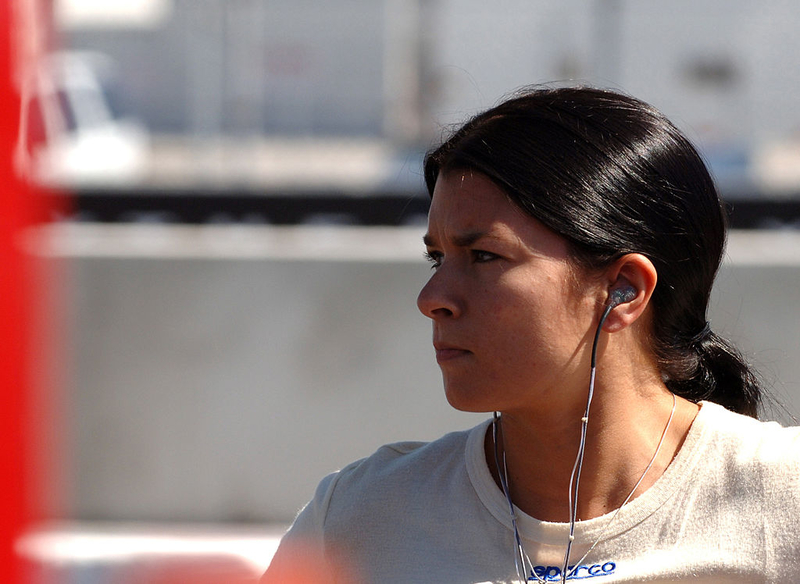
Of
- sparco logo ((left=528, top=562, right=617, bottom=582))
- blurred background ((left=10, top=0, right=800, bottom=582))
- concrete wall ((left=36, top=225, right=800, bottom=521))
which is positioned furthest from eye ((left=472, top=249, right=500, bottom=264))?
concrete wall ((left=36, top=225, right=800, bottom=521))

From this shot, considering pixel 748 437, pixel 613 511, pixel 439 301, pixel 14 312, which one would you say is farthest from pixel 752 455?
pixel 14 312

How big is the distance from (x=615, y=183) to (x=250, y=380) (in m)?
3.01

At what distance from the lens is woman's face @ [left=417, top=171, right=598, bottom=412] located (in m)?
1.83

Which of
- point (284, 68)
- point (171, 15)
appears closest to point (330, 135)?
point (284, 68)

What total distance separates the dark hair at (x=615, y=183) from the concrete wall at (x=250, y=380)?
267 cm

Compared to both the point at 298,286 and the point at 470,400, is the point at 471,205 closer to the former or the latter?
the point at 470,400

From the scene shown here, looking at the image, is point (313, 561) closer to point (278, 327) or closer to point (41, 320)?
point (41, 320)

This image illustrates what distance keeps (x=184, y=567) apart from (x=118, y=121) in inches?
351

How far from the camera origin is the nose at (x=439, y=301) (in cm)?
185

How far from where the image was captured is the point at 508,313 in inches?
72.1

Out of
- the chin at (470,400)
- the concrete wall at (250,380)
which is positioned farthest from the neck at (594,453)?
the concrete wall at (250,380)

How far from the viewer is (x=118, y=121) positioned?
931cm

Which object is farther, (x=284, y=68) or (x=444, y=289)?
(x=284, y=68)

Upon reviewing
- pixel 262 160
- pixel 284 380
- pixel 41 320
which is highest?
pixel 41 320
